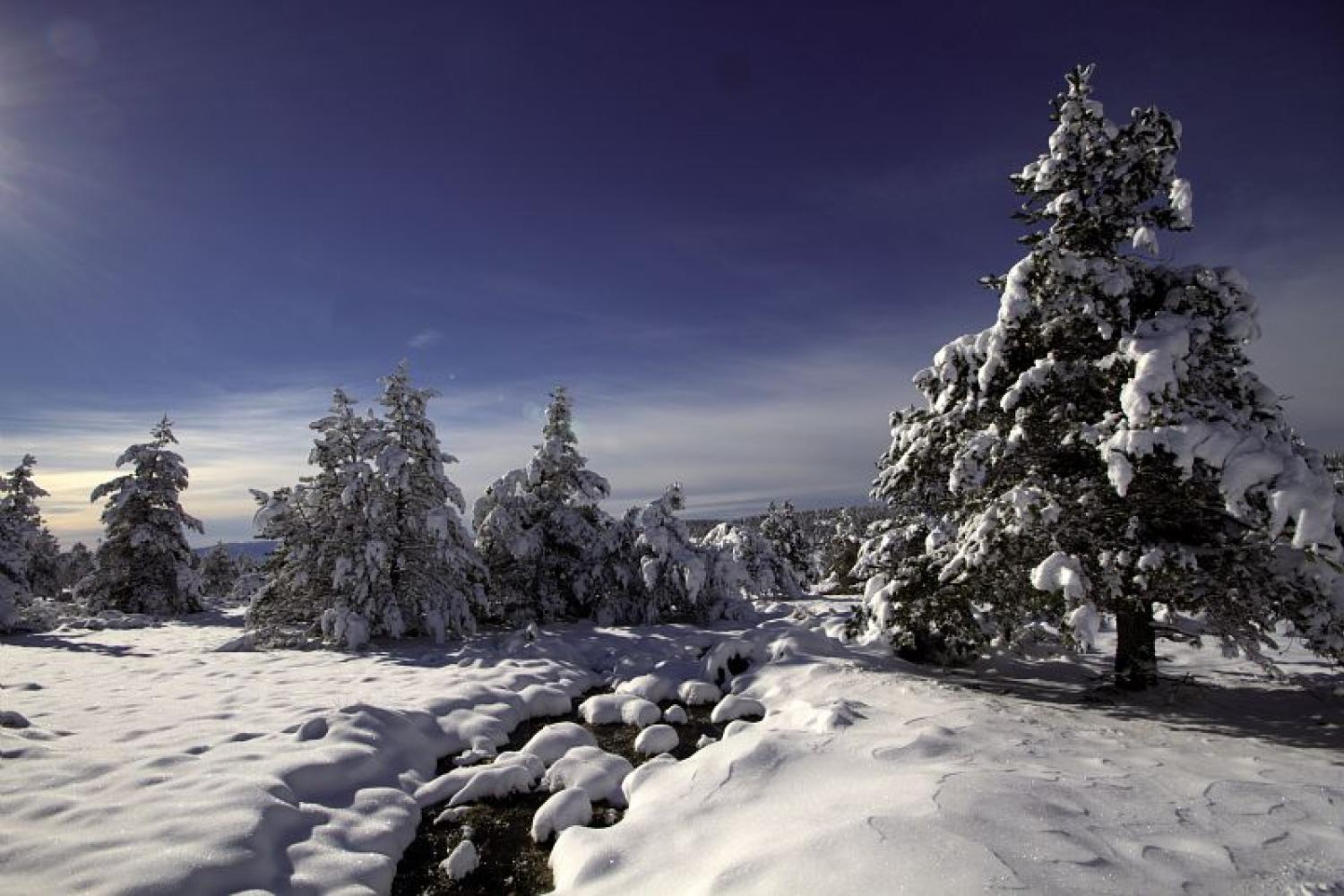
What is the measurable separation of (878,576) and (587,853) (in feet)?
22.5

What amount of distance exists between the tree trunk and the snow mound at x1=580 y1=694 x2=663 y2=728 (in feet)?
23.0

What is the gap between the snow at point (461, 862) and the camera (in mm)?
5258

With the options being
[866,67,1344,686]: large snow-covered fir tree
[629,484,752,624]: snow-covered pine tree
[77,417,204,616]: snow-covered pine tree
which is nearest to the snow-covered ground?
[866,67,1344,686]: large snow-covered fir tree

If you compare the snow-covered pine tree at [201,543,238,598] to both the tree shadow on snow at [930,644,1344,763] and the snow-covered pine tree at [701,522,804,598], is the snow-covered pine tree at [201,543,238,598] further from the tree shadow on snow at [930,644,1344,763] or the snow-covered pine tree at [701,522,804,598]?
the tree shadow on snow at [930,644,1344,763]

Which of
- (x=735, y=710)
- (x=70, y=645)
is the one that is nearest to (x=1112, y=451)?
(x=735, y=710)

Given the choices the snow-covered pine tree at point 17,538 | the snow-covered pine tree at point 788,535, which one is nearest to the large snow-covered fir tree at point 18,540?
the snow-covered pine tree at point 17,538

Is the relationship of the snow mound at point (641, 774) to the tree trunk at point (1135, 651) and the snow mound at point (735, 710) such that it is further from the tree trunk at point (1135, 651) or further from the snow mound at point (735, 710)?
the tree trunk at point (1135, 651)

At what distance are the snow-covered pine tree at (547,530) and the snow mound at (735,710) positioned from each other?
9.89 meters

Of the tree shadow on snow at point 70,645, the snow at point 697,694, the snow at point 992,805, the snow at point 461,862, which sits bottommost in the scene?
the snow at point 697,694

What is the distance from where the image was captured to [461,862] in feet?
17.5

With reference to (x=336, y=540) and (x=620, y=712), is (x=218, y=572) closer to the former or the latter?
(x=336, y=540)

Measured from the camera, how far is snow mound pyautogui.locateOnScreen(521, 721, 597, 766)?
788cm

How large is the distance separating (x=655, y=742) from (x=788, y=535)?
1452 inches

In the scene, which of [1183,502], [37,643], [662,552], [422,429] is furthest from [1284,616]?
[37,643]
